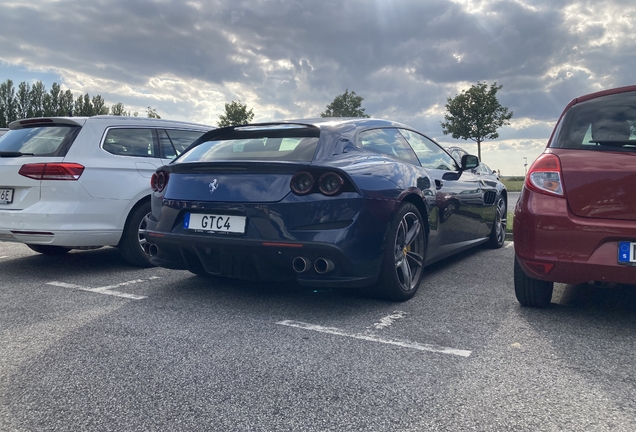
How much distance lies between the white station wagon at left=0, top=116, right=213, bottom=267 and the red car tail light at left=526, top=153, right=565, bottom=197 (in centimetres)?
303

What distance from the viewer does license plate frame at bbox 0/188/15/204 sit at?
5027 millimetres

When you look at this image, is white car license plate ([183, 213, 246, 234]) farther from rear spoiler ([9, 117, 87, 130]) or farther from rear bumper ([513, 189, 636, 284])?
rear spoiler ([9, 117, 87, 130])

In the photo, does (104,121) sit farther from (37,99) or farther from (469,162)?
(37,99)

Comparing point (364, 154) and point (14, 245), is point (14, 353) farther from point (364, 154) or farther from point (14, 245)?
point (14, 245)

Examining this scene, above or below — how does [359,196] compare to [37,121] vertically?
below

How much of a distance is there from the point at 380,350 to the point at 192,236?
5.08 feet

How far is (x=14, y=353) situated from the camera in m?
3.02

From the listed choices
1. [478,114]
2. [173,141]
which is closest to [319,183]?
[173,141]

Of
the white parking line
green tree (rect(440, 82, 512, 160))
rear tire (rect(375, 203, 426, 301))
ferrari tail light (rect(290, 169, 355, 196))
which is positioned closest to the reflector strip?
ferrari tail light (rect(290, 169, 355, 196))

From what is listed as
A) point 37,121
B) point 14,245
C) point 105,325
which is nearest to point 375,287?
point 105,325

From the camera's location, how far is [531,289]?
3912 mm

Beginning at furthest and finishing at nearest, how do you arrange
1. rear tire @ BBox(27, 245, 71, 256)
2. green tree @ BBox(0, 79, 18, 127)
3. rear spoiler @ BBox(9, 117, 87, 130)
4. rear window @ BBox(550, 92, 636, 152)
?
green tree @ BBox(0, 79, 18, 127), rear tire @ BBox(27, 245, 71, 256), rear spoiler @ BBox(9, 117, 87, 130), rear window @ BBox(550, 92, 636, 152)

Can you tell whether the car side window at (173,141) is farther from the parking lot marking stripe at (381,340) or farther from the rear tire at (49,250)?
the parking lot marking stripe at (381,340)

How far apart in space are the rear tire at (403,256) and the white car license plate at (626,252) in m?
1.39
